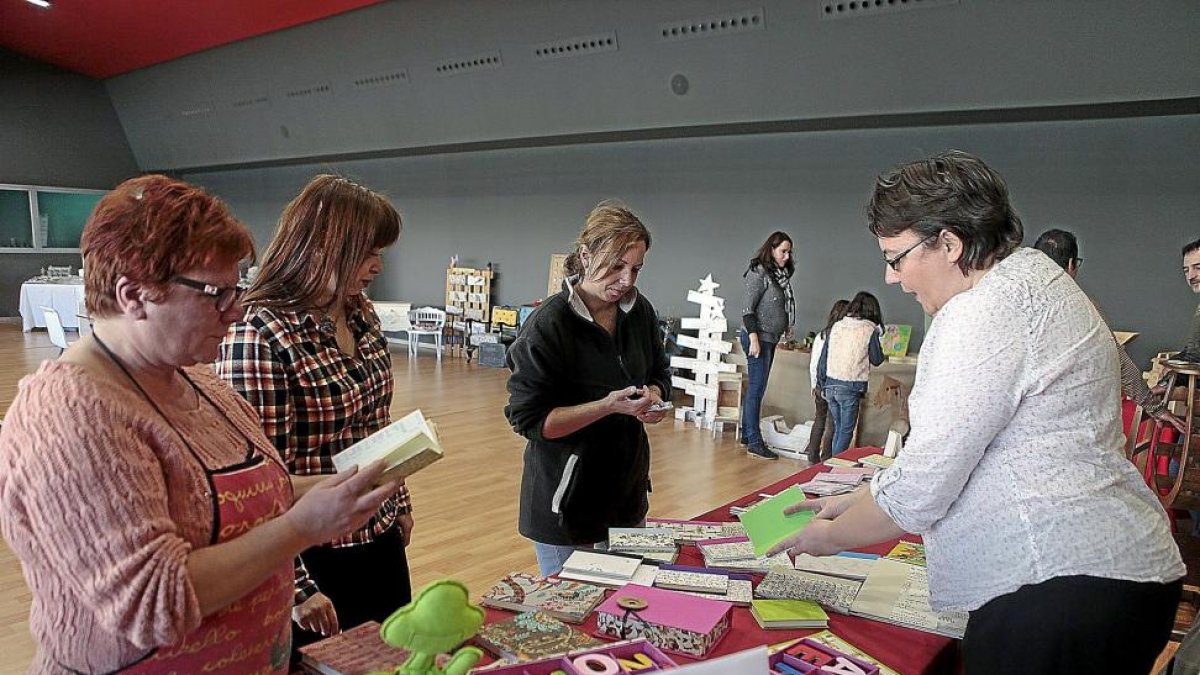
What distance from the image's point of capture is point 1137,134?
6.09m

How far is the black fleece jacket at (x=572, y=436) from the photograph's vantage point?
2.19m

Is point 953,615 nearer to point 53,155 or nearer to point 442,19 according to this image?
point 442,19

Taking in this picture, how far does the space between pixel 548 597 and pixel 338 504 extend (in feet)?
2.18

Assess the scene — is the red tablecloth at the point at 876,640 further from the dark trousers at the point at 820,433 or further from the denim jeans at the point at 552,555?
the dark trousers at the point at 820,433

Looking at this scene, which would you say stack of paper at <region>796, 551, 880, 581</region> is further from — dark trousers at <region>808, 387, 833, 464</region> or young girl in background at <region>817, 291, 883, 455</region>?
dark trousers at <region>808, 387, 833, 464</region>

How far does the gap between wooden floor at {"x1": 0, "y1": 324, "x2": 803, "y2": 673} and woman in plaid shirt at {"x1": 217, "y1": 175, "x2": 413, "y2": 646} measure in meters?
1.79

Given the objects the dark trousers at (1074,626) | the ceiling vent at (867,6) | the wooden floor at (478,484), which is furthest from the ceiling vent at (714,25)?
the dark trousers at (1074,626)

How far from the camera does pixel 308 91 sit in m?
10.8

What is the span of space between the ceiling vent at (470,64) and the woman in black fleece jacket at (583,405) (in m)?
6.99

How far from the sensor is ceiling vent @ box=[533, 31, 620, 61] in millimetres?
7641

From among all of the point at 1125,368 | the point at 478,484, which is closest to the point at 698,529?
the point at 1125,368

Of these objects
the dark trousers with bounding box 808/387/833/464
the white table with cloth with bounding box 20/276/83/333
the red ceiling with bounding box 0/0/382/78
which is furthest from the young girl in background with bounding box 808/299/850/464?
the white table with cloth with bounding box 20/276/83/333

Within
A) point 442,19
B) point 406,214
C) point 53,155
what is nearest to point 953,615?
point 442,19

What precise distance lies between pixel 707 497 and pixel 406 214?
8288 mm
